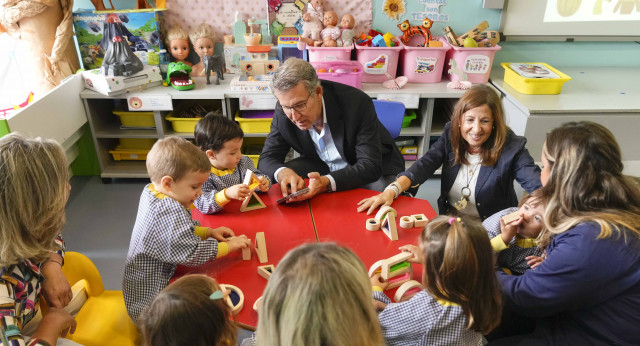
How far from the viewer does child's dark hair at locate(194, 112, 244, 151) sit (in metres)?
1.85

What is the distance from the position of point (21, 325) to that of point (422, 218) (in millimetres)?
1311

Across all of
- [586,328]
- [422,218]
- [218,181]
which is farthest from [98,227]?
[586,328]

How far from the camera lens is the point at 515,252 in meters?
1.67

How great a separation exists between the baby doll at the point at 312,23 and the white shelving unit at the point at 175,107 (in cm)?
51

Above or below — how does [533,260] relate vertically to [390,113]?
below

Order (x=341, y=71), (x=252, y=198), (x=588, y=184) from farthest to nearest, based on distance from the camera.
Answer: (x=341, y=71), (x=252, y=198), (x=588, y=184)

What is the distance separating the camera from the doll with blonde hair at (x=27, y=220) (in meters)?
1.15

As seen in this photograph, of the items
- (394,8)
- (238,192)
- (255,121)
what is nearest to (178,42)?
(255,121)

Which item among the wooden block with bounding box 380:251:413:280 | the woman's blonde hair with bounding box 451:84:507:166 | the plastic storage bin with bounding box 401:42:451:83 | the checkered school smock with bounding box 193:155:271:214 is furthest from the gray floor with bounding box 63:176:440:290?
the wooden block with bounding box 380:251:413:280

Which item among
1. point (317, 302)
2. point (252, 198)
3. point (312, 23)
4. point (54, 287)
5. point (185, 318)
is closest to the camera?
point (317, 302)

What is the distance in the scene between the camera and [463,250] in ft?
3.68

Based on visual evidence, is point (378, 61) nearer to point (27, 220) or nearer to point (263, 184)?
point (263, 184)

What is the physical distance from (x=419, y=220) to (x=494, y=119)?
637mm

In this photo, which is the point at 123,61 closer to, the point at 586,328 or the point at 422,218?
the point at 422,218
